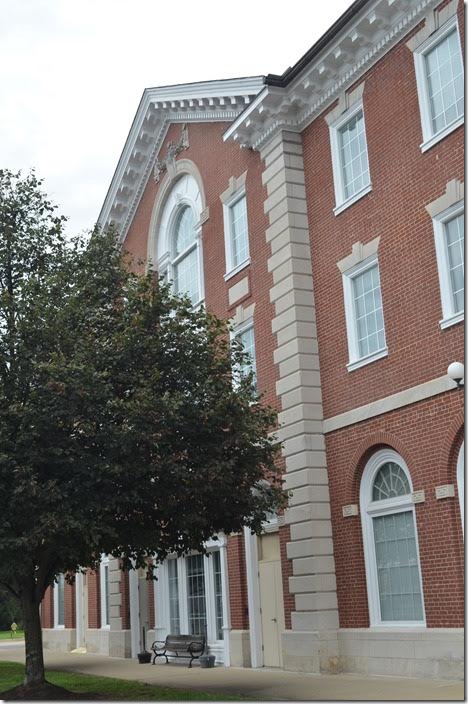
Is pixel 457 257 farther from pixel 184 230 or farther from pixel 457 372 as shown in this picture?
pixel 184 230

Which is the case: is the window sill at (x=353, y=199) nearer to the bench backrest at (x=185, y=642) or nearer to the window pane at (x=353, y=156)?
the window pane at (x=353, y=156)

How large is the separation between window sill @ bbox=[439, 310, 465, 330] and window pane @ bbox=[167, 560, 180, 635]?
1234 cm

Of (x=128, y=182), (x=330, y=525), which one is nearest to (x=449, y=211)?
(x=330, y=525)

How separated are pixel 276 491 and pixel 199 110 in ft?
40.0

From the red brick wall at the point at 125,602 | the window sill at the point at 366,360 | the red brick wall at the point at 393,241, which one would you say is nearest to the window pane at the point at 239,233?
the red brick wall at the point at 393,241

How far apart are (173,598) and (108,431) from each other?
1117 cm

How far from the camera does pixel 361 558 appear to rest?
17.1 meters

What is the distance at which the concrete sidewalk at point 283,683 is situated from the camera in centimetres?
1346

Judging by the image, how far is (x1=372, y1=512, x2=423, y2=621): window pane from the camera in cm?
1591

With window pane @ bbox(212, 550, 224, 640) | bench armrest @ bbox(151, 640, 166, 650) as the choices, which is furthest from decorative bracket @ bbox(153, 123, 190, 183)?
bench armrest @ bbox(151, 640, 166, 650)

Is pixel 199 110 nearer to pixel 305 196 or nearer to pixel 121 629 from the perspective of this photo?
pixel 305 196

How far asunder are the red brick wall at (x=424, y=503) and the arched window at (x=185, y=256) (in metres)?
8.53

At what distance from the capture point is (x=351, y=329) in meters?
18.0

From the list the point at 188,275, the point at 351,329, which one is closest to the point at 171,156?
the point at 188,275
